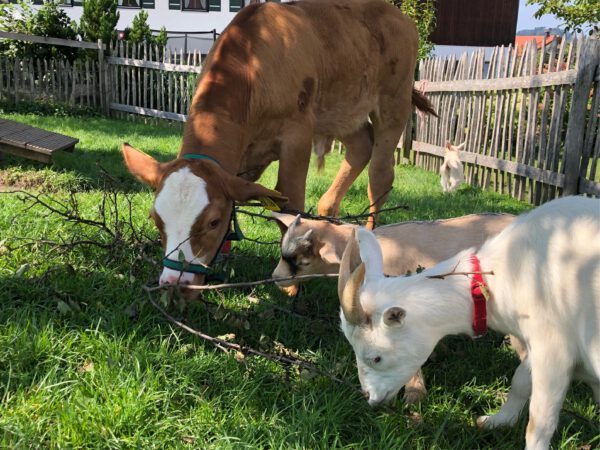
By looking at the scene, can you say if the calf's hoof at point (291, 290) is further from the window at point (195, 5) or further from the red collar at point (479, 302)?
the window at point (195, 5)

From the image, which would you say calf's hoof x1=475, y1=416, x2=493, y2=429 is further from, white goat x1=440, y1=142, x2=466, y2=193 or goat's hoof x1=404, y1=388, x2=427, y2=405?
white goat x1=440, y1=142, x2=466, y2=193

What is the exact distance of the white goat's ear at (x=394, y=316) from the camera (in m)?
2.61

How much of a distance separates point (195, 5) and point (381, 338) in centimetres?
3572

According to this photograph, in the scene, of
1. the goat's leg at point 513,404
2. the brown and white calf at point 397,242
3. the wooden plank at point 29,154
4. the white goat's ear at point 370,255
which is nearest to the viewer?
the goat's leg at point 513,404

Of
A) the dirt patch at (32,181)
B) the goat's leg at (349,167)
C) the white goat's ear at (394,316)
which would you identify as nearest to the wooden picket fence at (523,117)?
the goat's leg at (349,167)

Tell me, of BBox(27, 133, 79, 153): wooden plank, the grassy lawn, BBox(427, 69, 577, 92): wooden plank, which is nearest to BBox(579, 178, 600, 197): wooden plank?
BBox(427, 69, 577, 92): wooden plank

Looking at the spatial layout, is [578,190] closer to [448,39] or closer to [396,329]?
[396,329]

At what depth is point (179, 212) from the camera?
336 centimetres

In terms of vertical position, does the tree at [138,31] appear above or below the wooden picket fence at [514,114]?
above

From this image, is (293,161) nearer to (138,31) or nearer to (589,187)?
(589,187)

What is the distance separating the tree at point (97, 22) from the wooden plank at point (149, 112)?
12.4ft

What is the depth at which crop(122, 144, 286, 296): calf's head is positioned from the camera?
3355mm

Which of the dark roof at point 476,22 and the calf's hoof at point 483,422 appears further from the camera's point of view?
the dark roof at point 476,22

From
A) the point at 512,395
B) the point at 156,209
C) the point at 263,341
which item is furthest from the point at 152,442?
the point at 512,395
